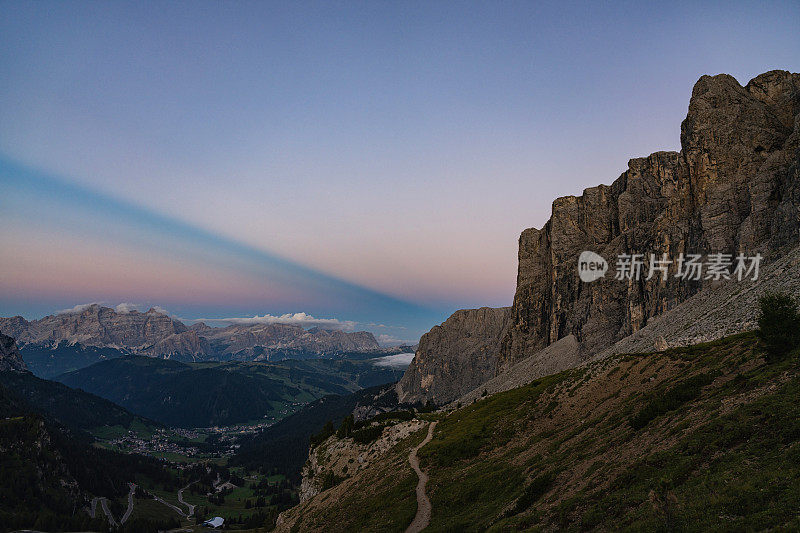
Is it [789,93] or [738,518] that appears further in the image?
[789,93]

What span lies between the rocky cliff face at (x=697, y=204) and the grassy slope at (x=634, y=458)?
249ft

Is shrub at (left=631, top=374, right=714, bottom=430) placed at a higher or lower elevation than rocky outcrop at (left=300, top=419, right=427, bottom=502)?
higher

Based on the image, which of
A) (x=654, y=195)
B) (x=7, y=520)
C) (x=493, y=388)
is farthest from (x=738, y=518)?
(x=7, y=520)

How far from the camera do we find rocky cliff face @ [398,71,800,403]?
101 metres

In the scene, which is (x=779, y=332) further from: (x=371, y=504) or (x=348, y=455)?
(x=348, y=455)

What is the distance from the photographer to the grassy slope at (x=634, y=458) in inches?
635

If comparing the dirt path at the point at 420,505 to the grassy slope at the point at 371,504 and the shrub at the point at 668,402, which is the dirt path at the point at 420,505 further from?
the shrub at the point at 668,402

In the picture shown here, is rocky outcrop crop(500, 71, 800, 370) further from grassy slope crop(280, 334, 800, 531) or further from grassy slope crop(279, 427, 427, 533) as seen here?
grassy slope crop(279, 427, 427, 533)

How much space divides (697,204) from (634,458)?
13098 centimetres

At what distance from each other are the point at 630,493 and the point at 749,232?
115 meters

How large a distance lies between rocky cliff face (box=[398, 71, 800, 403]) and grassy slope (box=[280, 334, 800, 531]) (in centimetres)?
7576

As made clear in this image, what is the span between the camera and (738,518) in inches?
565

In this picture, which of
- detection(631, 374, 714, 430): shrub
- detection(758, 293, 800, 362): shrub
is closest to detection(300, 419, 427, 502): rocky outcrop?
detection(631, 374, 714, 430): shrub

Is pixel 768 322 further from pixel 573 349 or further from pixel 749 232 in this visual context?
pixel 573 349
